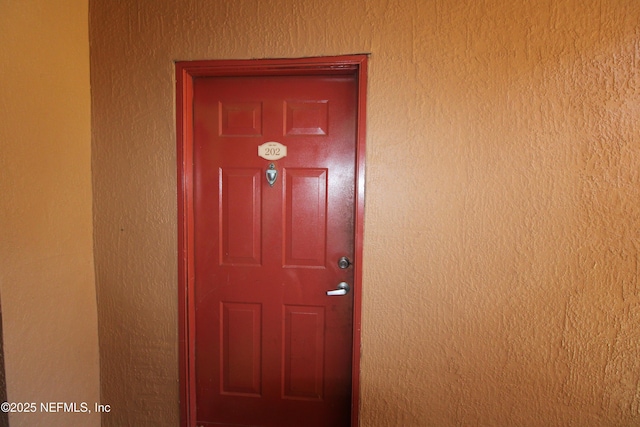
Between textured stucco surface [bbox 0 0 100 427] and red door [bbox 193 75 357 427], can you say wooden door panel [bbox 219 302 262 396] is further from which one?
textured stucco surface [bbox 0 0 100 427]

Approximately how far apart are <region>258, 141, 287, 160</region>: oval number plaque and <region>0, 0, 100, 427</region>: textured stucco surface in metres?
0.91

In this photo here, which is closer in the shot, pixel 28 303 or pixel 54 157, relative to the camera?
pixel 28 303

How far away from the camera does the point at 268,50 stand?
1.59 m

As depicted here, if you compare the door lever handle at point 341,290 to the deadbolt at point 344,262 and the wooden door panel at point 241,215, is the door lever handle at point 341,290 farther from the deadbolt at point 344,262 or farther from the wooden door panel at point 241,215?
the wooden door panel at point 241,215

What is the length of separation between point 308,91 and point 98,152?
116cm

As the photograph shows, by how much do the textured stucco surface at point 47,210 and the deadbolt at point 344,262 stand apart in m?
1.34

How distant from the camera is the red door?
5.57ft

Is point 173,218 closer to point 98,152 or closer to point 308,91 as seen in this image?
point 98,152

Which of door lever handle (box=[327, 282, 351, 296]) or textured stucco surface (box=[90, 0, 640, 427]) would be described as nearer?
textured stucco surface (box=[90, 0, 640, 427])

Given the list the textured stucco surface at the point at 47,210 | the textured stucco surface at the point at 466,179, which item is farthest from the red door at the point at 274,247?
the textured stucco surface at the point at 47,210

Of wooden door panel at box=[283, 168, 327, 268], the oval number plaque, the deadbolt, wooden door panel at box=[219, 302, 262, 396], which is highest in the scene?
the oval number plaque

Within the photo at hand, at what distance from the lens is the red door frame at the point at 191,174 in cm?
158

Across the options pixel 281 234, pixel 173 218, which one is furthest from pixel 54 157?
pixel 281 234

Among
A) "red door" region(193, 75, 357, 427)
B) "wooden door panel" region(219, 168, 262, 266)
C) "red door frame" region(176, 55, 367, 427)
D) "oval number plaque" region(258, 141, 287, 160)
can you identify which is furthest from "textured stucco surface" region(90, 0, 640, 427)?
"oval number plaque" region(258, 141, 287, 160)
